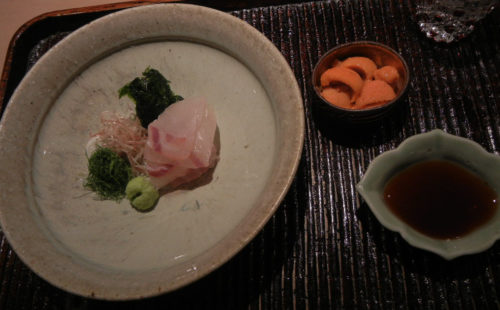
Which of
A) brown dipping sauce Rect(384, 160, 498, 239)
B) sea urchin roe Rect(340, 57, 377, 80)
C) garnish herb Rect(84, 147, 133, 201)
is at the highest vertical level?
garnish herb Rect(84, 147, 133, 201)

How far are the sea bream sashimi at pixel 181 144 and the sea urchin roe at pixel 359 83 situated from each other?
0.64 m

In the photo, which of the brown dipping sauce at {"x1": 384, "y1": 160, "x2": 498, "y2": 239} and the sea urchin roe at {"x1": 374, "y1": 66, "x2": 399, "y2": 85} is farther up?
the sea urchin roe at {"x1": 374, "y1": 66, "x2": 399, "y2": 85}

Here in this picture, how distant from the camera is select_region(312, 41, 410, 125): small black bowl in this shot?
169 cm

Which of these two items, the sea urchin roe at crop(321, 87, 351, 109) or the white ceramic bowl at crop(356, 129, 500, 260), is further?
the sea urchin roe at crop(321, 87, 351, 109)

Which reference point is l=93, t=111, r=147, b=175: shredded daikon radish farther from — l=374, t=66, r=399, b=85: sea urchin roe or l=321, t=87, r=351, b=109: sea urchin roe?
l=374, t=66, r=399, b=85: sea urchin roe

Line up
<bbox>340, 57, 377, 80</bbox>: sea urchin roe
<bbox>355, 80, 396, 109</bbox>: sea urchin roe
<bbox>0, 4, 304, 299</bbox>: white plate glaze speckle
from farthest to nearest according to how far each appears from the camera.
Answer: <bbox>340, 57, 377, 80</bbox>: sea urchin roe, <bbox>355, 80, 396, 109</bbox>: sea urchin roe, <bbox>0, 4, 304, 299</bbox>: white plate glaze speckle

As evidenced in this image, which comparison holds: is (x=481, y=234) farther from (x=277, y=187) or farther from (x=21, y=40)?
(x=21, y=40)

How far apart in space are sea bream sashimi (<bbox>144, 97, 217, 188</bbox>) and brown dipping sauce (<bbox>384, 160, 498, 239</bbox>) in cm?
90

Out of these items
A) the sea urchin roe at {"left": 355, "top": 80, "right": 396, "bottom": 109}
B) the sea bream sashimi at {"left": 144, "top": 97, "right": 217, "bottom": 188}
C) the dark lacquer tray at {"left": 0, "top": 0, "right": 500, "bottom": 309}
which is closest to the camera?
the dark lacquer tray at {"left": 0, "top": 0, "right": 500, "bottom": 309}

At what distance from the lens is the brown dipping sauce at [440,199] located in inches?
61.5

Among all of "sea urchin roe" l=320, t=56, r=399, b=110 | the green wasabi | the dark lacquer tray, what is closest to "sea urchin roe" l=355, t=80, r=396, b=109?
"sea urchin roe" l=320, t=56, r=399, b=110

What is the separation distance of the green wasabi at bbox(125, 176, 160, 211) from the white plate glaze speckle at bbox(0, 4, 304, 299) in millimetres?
46

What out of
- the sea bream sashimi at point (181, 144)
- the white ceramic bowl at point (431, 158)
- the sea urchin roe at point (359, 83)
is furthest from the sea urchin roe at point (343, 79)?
the sea bream sashimi at point (181, 144)

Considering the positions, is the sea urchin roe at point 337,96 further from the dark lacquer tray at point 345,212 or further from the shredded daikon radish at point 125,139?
the shredded daikon radish at point 125,139
